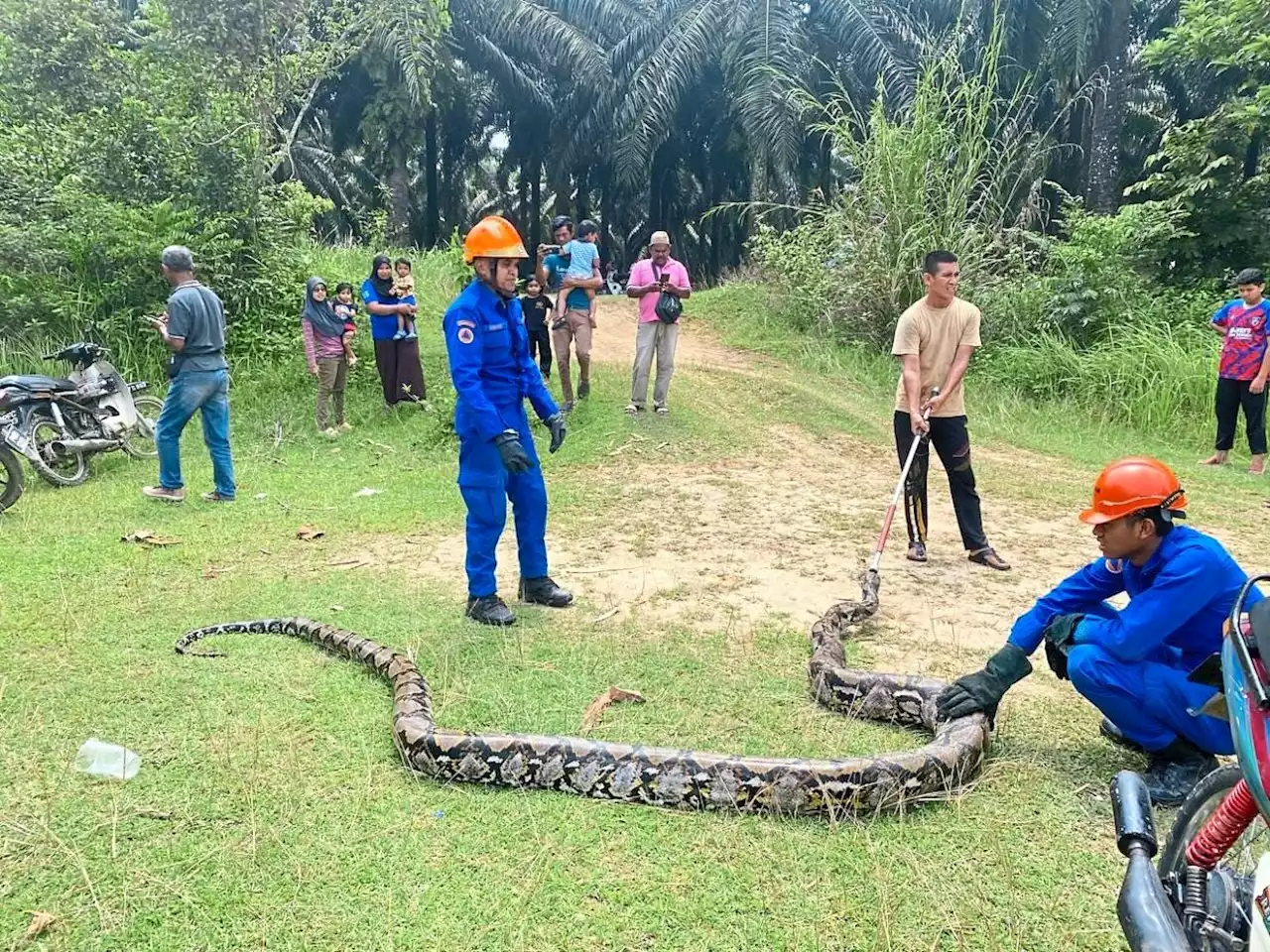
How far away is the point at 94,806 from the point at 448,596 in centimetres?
270

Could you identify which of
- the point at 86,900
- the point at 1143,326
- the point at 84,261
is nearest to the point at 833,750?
the point at 86,900

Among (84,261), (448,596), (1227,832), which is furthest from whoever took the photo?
(84,261)

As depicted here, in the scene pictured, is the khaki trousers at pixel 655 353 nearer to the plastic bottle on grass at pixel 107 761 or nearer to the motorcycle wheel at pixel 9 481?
the motorcycle wheel at pixel 9 481

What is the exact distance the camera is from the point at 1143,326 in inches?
501

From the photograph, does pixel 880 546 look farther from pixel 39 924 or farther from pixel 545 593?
pixel 39 924

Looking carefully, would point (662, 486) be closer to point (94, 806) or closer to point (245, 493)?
point (245, 493)

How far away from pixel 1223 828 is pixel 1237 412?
8956 mm

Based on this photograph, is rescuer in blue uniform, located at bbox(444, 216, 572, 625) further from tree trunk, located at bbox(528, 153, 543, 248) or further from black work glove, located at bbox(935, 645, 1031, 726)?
tree trunk, located at bbox(528, 153, 543, 248)

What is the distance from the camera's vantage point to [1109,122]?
19.7 metres

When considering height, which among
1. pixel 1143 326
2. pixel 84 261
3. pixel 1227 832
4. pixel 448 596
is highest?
pixel 84 261

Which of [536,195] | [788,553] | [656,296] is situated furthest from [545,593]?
[536,195]

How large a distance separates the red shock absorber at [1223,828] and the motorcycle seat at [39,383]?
403 inches

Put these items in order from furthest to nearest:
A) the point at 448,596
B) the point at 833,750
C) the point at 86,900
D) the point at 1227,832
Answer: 1. the point at 448,596
2. the point at 833,750
3. the point at 86,900
4. the point at 1227,832

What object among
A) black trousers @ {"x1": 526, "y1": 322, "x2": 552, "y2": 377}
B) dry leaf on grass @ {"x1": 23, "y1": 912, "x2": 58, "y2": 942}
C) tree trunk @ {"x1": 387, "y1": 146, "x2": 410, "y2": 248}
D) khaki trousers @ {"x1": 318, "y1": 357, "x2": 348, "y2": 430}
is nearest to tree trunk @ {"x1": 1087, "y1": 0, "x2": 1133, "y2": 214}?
black trousers @ {"x1": 526, "y1": 322, "x2": 552, "y2": 377}
